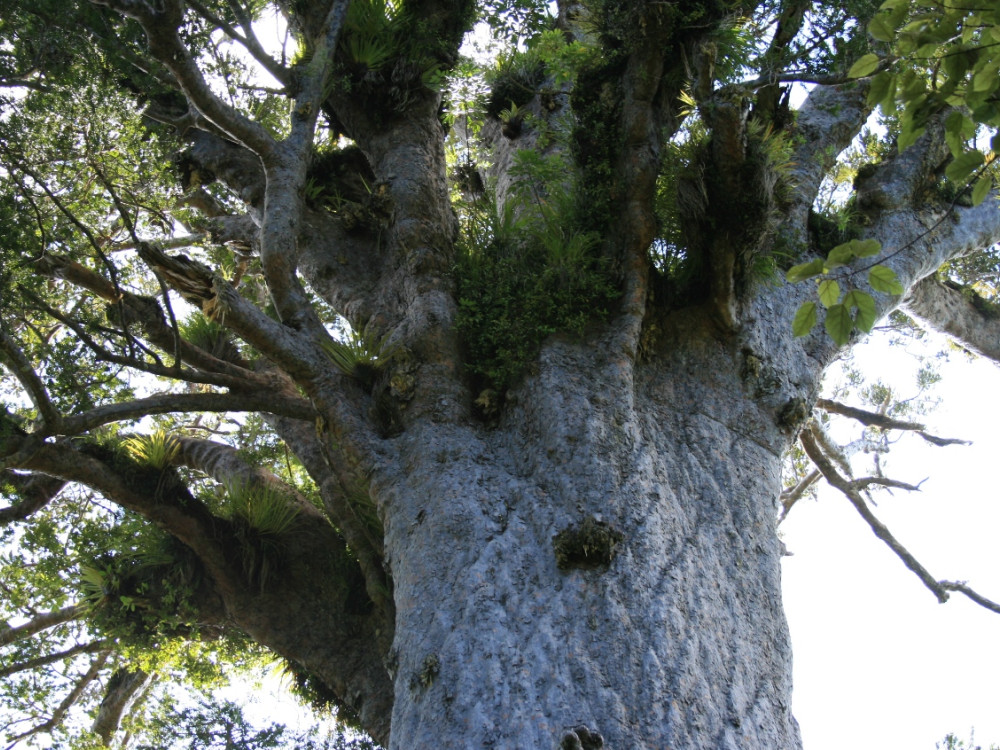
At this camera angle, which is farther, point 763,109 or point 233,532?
point 233,532

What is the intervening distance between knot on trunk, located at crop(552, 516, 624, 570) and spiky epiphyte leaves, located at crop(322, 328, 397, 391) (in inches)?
54.4

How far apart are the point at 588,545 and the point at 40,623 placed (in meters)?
3.93

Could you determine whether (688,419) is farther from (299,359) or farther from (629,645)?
(299,359)

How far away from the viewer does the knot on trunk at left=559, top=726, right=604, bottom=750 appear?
2461mm

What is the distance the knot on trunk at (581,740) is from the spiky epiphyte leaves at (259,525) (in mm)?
2563

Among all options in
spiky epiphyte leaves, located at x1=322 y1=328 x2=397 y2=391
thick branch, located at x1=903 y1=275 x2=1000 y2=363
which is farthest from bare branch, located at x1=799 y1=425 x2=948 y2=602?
spiky epiphyte leaves, located at x1=322 y1=328 x2=397 y2=391

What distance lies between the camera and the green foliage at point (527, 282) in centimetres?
392

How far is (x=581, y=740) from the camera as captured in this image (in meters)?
2.47

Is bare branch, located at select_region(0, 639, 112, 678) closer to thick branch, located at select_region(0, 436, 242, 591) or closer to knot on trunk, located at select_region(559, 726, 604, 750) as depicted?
thick branch, located at select_region(0, 436, 242, 591)

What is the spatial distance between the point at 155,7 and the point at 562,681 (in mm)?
3859

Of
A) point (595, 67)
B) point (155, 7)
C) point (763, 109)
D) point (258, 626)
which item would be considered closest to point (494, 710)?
point (258, 626)

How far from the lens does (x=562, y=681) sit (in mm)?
2658

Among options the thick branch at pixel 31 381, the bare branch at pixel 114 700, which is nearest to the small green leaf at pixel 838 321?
the thick branch at pixel 31 381

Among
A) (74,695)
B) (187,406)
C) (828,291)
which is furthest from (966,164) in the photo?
(74,695)
